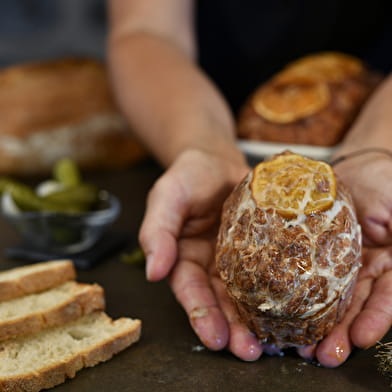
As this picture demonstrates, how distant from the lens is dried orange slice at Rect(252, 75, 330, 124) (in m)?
2.40

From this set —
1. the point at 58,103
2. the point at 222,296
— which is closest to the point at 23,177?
the point at 58,103

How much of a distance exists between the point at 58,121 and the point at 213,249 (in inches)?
71.5

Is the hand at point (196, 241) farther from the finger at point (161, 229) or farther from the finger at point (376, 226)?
the finger at point (376, 226)

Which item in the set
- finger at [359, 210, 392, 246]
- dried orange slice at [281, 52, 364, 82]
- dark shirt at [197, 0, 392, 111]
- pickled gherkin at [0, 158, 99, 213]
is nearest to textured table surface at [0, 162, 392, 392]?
finger at [359, 210, 392, 246]

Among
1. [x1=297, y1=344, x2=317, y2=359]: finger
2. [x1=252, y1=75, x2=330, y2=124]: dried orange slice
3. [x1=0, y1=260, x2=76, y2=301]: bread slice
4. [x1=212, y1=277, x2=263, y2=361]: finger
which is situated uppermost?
[x1=252, y1=75, x2=330, y2=124]: dried orange slice

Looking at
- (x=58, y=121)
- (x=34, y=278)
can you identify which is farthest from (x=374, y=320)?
(x=58, y=121)

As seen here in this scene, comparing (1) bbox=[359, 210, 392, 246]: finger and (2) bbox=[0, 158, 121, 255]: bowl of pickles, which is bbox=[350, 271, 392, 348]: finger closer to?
(1) bbox=[359, 210, 392, 246]: finger

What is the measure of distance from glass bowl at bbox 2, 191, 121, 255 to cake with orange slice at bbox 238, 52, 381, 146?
2.34 feet

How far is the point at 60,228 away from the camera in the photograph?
2154mm

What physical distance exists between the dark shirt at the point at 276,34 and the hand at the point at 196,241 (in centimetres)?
120

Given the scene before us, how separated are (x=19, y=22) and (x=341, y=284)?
140 inches

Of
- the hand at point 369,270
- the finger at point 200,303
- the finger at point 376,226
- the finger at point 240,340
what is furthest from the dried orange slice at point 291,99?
the finger at point 240,340

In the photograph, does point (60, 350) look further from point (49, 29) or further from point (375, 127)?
point (49, 29)

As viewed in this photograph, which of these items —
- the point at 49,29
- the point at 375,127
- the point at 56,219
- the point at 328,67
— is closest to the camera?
the point at 375,127
